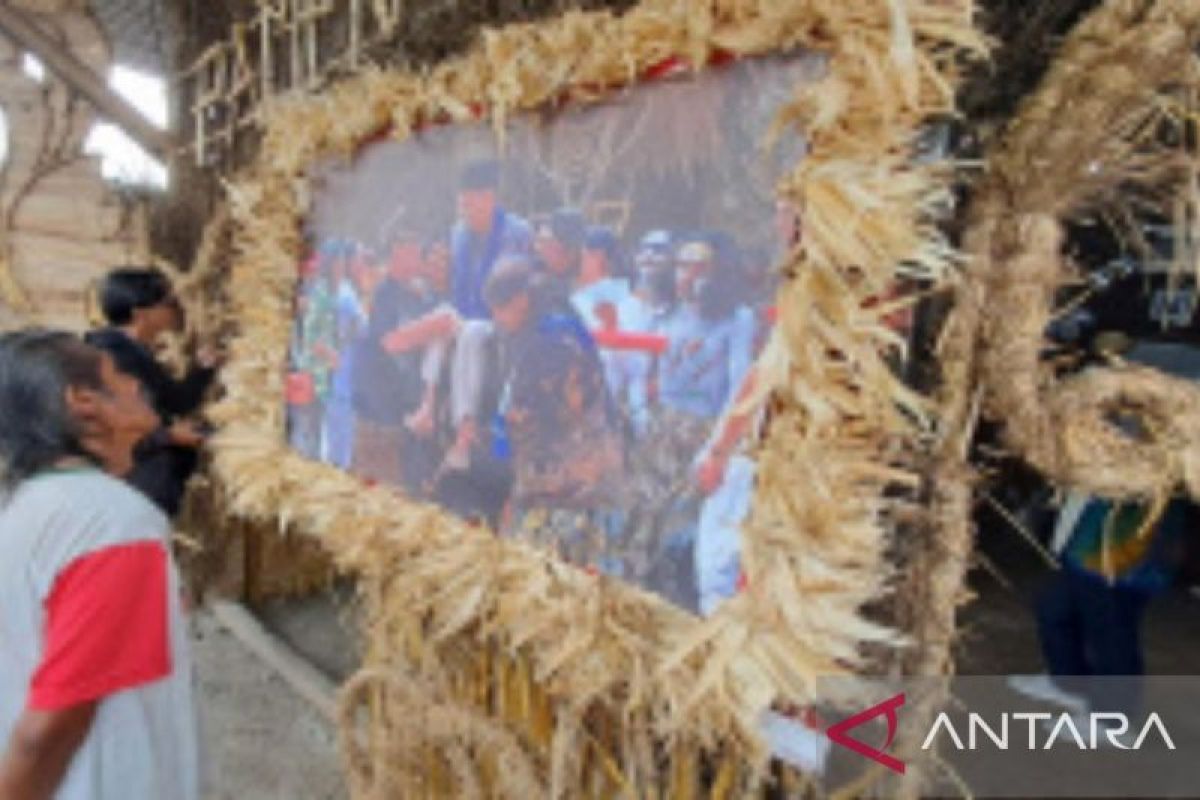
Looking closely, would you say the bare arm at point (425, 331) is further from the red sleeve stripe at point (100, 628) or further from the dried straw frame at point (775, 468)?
the red sleeve stripe at point (100, 628)

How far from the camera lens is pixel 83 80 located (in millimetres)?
3227

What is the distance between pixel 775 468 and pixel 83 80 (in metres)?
3.30

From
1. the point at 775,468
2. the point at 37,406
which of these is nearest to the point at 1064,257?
the point at 775,468

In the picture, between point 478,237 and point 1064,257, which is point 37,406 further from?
point 1064,257

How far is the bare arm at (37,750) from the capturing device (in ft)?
4.11

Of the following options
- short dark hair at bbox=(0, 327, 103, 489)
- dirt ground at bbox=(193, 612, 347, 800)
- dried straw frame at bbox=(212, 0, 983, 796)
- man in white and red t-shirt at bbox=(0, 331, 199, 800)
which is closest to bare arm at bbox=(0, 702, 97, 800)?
man in white and red t-shirt at bbox=(0, 331, 199, 800)

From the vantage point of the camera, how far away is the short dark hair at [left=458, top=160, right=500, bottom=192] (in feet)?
5.31

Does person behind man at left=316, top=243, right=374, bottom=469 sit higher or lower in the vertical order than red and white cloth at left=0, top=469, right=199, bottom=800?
higher

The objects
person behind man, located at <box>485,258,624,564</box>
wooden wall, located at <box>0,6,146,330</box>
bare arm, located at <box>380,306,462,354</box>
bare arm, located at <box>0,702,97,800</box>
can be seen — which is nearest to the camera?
bare arm, located at <box>0,702,97,800</box>

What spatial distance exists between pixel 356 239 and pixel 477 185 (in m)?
0.55

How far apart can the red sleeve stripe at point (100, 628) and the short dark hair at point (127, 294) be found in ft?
6.08

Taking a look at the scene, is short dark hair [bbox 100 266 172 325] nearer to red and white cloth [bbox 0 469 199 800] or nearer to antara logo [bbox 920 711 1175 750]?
red and white cloth [bbox 0 469 199 800]

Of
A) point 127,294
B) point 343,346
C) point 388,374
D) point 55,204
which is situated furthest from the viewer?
point 55,204

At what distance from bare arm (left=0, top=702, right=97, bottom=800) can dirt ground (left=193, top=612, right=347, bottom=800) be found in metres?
1.32
